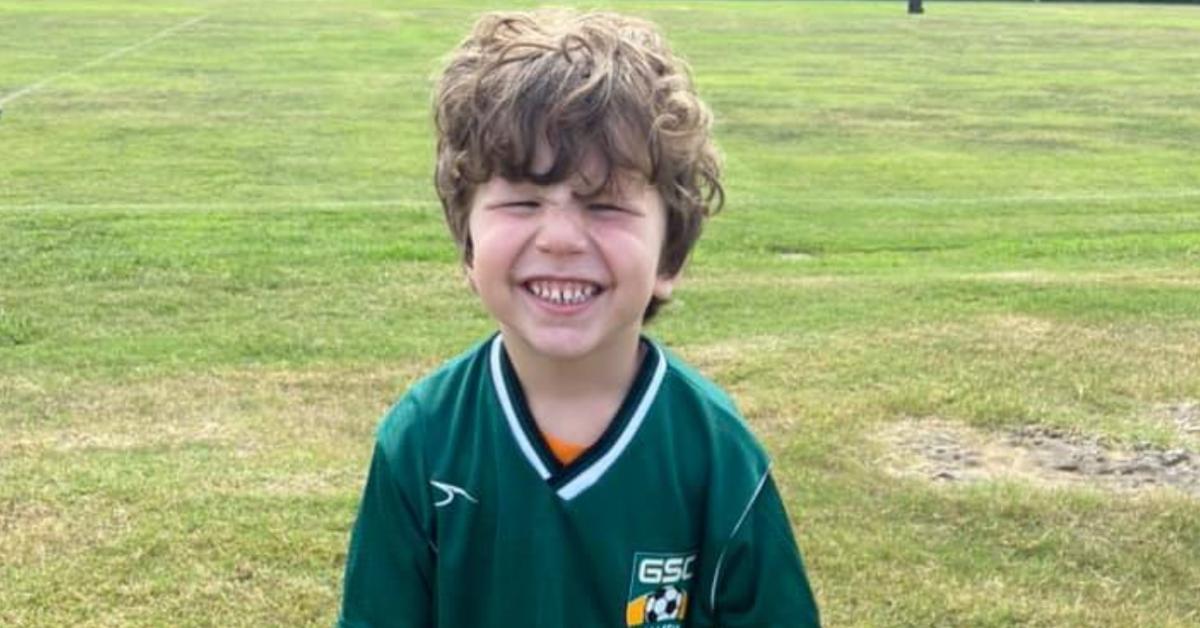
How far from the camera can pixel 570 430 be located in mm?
2494

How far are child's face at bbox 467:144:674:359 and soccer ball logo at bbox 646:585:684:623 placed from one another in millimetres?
340

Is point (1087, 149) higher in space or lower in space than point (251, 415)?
lower

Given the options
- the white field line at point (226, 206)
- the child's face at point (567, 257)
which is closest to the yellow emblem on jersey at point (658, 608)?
the child's face at point (567, 257)

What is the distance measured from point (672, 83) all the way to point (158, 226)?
9315 millimetres

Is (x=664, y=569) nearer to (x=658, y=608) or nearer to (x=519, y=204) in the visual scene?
(x=658, y=608)

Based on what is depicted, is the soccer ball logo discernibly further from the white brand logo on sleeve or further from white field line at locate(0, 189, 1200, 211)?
white field line at locate(0, 189, 1200, 211)

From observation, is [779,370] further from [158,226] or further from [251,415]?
[158,226]

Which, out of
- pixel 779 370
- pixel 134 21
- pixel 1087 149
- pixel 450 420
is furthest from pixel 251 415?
pixel 134 21

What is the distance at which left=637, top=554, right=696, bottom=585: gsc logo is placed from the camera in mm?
2494

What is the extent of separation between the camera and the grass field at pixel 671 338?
498cm

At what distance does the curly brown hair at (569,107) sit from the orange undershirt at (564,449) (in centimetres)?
32

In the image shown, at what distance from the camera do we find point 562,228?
93.7 inches

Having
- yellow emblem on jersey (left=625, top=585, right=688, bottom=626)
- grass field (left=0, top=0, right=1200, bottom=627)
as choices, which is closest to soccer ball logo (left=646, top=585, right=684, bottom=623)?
yellow emblem on jersey (left=625, top=585, right=688, bottom=626)

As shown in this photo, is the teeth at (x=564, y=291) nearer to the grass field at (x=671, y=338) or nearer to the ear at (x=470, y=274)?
the ear at (x=470, y=274)
